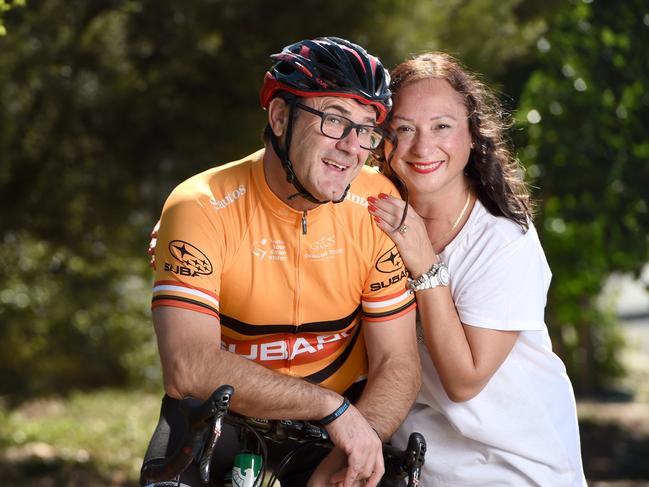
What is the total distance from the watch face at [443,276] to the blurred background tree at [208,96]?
3427 mm

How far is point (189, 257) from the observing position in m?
3.09

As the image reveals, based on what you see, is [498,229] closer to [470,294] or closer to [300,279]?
[470,294]

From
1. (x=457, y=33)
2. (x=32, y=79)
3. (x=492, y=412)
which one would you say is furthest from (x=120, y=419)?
(x=492, y=412)

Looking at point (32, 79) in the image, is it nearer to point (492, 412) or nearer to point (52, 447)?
point (52, 447)

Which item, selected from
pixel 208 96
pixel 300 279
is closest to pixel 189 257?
pixel 300 279

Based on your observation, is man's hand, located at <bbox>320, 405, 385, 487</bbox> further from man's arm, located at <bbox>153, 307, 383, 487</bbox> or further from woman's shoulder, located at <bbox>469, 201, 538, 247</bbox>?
woman's shoulder, located at <bbox>469, 201, 538, 247</bbox>

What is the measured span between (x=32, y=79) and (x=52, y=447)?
2871mm

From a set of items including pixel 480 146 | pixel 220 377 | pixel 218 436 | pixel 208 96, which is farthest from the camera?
pixel 208 96

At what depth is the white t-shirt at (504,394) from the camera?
3461 mm

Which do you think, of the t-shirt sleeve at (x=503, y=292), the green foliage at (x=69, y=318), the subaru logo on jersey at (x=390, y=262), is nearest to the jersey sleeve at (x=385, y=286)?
the subaru logo on jersey at (x=390, y=262)

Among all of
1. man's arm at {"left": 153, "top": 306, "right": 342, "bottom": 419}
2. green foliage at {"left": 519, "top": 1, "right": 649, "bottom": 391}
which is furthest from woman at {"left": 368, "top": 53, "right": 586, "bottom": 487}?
green foliage at {"left": 519, "top": 1, "right": 649, "bottom": 391}

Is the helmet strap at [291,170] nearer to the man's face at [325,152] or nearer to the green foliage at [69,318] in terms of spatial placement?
the man's face at [325,152]

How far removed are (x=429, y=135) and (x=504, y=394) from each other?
956 millimetres

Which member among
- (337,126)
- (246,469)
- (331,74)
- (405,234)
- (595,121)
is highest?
(595,121)
